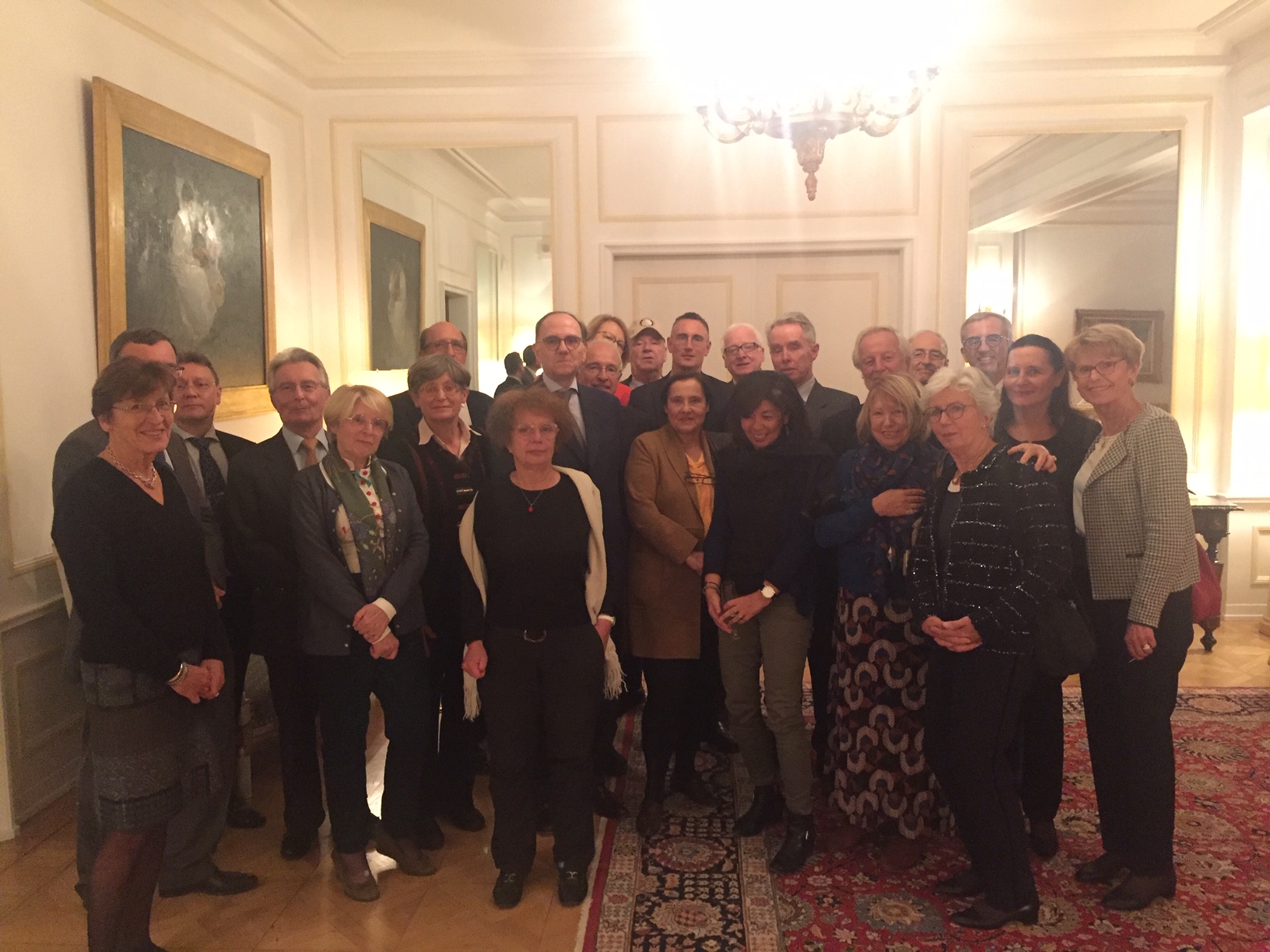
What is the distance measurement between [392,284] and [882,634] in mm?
4697

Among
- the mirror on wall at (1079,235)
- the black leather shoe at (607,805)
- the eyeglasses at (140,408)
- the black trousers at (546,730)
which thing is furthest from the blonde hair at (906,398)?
the mirror on wall at (1079,235)

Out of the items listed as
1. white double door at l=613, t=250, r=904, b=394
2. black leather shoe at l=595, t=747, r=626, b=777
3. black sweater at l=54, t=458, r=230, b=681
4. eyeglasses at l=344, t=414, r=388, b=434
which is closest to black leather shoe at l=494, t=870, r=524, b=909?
black leather shoe at l=595, t=747, r=626, b=777

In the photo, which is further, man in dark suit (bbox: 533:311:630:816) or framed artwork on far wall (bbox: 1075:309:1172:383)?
framed artwork on far wall (bbox: 1075:309:1172:383)

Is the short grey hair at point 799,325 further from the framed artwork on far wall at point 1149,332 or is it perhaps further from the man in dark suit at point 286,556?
the framed artwork on far wall at point 1149,332

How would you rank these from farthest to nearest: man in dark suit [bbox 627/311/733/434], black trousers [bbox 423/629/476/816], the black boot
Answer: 1. man in dark suit [bbox 627/311/733/434]
2. black trousers [bbox 423/629/476/816]
3. the black boot

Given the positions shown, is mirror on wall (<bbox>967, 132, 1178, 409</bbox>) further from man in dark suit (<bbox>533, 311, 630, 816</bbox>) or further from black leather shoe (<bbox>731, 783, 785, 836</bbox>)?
black leather shoe (<bbox>731, 783, 785, 836</bbox>)

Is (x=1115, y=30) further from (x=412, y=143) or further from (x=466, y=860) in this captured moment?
(x=466, y=860)

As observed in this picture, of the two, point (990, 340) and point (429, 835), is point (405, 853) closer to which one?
point (429, 835)

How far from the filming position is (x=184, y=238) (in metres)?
4.22

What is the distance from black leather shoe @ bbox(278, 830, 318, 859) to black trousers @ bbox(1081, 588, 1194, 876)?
8.29ft

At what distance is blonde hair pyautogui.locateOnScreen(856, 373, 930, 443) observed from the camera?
2688mm

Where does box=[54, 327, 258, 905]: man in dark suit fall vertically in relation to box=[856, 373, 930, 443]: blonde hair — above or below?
below

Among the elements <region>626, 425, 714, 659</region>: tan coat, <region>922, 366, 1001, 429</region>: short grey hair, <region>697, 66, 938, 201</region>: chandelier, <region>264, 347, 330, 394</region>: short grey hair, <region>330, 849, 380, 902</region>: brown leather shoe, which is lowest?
<region>330, 849, 380, 902</region>: brown leather shoe

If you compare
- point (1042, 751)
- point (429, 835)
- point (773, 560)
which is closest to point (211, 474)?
point (429, 835)
